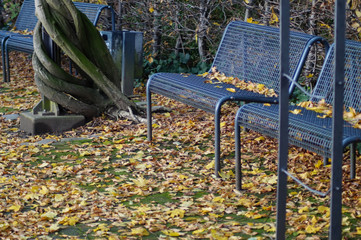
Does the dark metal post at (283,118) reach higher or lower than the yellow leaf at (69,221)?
higher

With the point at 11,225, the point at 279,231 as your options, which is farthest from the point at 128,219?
the point at 279,231

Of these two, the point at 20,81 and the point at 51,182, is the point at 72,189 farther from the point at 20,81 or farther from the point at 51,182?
the point at 20,81

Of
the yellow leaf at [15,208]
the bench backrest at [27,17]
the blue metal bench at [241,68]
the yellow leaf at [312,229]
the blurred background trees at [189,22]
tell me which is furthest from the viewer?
the bench backrest at [27,17]

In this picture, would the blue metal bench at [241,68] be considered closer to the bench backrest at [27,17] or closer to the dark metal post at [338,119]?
the dark metal post at [338,119]

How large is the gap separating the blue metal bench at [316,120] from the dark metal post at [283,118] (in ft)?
2.06

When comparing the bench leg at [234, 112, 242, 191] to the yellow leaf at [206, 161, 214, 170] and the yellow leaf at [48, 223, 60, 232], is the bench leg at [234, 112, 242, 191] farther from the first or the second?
the yellow leaf at [48, 223, 60, 232]

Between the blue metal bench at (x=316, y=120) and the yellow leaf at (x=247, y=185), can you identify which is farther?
the yellow leaf at (x=247, y=185)

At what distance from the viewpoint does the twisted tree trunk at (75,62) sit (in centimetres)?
594

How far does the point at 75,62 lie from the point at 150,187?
2.25 meters

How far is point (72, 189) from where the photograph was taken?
4.29 meters

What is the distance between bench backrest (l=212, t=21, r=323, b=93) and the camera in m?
4.84

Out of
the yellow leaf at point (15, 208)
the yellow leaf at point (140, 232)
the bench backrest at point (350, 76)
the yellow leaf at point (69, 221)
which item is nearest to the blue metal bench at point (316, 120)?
the bench backrest at point (350, 76)

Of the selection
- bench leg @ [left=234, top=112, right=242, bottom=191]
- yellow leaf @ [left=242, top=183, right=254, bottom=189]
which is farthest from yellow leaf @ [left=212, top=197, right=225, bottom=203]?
yellow leaf @ [left=242, top=183, right=254, bottom=189]

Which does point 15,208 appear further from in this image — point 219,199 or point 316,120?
point 316,120
